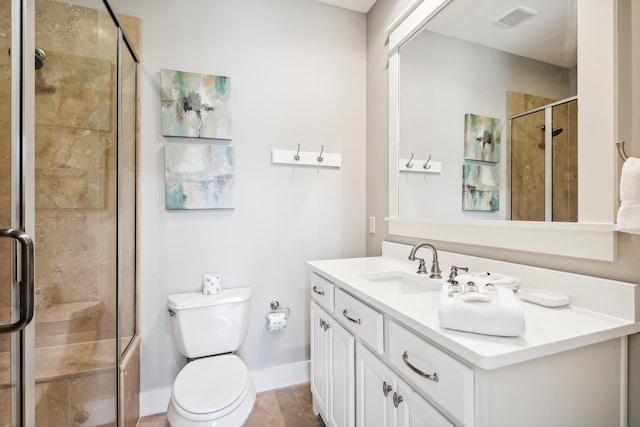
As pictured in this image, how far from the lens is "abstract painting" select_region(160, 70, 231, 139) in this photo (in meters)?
1.71

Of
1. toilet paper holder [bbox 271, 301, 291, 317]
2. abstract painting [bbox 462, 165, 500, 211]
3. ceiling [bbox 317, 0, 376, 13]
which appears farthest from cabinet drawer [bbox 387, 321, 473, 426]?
ceiling [bbox 317, 0, 376, 13]

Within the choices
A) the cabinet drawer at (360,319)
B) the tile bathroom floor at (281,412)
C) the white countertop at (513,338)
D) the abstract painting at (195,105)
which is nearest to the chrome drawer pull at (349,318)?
the cabinet drawer at (360,319)

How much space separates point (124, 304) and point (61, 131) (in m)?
0.89

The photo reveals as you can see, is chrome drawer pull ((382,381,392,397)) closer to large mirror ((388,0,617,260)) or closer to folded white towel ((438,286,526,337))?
folded white towel ((438,286,526,337))

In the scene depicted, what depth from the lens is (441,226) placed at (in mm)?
1487

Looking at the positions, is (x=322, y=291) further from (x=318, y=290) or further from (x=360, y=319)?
(x=360, y=319)

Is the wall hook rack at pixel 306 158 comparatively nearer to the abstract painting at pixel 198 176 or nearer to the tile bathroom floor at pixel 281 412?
the abstract painting at pixel 198 176

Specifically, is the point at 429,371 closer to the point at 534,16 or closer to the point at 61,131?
the point at 534,16

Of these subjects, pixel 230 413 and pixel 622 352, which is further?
pixel 230 413

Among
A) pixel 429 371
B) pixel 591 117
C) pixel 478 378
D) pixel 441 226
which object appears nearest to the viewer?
pixel 478 378

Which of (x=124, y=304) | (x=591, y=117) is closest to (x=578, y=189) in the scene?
(x=591, y=117)

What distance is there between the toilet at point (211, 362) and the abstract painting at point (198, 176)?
0.55 meters

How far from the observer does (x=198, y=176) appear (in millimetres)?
1752

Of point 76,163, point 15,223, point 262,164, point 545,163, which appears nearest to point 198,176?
point 262,164
